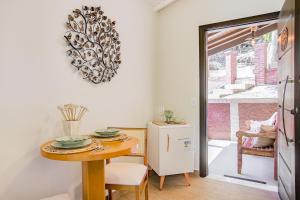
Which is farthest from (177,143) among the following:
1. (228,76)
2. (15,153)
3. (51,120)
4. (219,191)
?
(228,76)

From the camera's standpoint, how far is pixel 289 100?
1828 mm

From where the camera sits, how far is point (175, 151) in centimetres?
263

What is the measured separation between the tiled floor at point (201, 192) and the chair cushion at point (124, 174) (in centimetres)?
59

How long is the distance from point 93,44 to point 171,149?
5.02ft

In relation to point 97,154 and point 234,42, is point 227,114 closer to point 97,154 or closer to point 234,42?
point 234,42

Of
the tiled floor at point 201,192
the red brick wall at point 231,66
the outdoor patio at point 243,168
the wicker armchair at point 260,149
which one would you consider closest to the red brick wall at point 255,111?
the red brick wall at point 231,66

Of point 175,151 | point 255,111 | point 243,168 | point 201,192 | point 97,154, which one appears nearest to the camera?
point 97,154

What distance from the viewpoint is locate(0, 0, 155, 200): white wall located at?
152cm

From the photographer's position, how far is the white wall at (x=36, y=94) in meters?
1.52

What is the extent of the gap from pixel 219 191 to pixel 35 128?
2.16 metres

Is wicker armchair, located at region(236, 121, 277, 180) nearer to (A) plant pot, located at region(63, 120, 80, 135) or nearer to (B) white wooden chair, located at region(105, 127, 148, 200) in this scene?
(B) white wooden chair, located at region(105, 127, 148, 200)

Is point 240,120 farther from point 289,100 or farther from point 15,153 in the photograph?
point 15,153

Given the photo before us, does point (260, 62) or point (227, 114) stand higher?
point (260, 62)

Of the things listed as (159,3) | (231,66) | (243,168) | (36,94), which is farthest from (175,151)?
(231,66)
